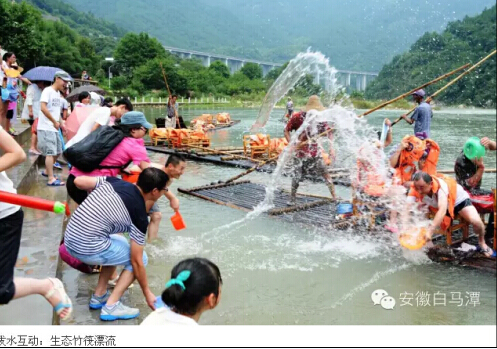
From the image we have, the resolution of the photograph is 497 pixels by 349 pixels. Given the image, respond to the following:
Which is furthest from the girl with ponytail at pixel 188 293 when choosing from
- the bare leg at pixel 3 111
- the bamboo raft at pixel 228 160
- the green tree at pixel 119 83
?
the green tree at pixel 119 83

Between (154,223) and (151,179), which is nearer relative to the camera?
(151,179)

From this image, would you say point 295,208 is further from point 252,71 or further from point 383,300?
point 252,71

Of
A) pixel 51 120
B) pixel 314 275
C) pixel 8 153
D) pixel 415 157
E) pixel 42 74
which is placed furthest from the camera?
pixel 42 74

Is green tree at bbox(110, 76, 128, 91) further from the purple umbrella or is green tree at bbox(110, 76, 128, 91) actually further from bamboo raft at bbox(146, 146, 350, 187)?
the purple umbrella

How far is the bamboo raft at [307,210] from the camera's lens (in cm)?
444

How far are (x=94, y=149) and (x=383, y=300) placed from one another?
232 centimetres

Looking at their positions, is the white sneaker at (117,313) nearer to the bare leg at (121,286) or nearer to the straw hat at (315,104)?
the bare leg at (121,286)

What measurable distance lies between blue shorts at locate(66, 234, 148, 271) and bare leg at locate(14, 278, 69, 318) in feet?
1.36

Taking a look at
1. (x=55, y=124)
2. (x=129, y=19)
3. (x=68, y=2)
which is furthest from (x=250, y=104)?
(x=68, y=2)

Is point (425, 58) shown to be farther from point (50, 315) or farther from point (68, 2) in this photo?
point (68, 2)

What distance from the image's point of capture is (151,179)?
3234mm

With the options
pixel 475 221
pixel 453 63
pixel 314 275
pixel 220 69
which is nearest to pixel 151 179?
pixel 314 275

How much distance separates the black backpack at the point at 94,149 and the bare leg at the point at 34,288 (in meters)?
1.08

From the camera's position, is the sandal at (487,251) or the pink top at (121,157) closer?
the pink top at (121,157)
